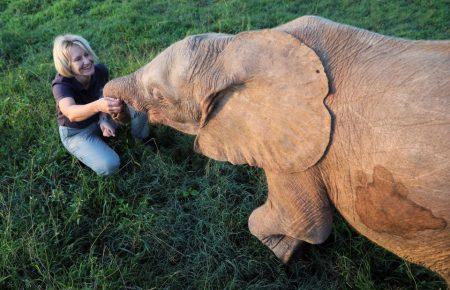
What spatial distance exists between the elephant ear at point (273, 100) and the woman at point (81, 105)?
143cm

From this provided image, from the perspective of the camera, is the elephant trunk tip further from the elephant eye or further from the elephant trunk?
the elephant eye

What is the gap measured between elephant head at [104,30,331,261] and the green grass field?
0.61m

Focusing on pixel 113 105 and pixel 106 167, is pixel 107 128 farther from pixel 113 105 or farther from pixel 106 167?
pixel 113 105

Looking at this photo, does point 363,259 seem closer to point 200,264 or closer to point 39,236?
point 200,264

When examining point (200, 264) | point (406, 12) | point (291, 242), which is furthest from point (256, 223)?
point (406, 12)

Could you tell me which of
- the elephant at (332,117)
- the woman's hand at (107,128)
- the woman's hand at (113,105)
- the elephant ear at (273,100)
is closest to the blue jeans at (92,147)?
the woman's hand at (107,128)

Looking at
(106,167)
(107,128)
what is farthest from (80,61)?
(106,167)

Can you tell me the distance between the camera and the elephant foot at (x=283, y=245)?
278cm

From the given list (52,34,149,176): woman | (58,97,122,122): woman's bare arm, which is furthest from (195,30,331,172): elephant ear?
(52,34,149,176): woman

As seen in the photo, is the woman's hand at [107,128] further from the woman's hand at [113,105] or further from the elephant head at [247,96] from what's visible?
the elephant head at [247,96]

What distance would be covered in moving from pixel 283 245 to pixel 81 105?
1.72 m

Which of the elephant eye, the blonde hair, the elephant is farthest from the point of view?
the blonde hair

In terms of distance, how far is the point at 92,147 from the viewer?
11.8 feet

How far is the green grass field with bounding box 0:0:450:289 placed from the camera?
2.79m
